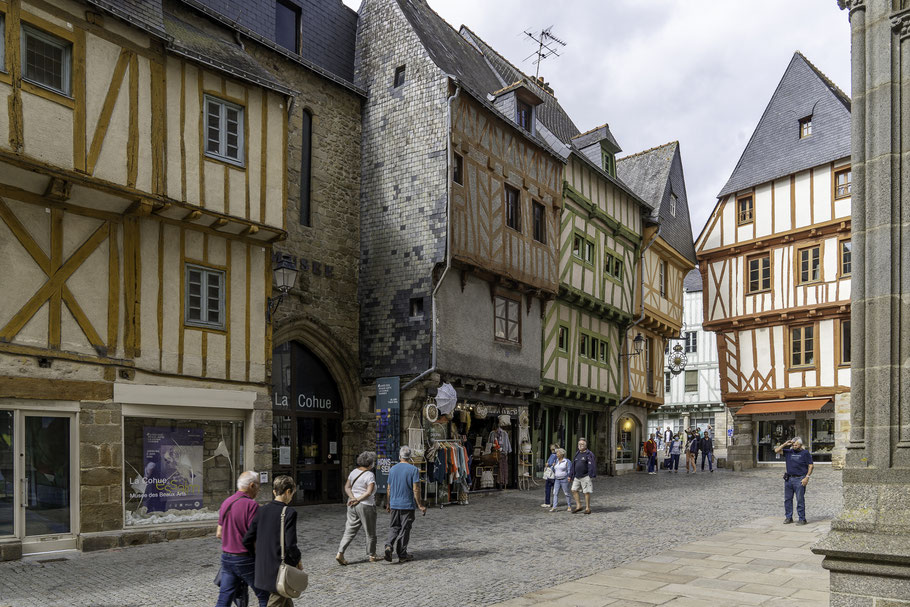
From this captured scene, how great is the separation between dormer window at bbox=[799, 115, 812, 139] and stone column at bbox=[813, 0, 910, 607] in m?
22.8

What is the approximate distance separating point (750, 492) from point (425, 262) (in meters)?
9.11

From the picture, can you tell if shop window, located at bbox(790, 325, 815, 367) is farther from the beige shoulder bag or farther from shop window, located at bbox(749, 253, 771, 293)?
Result: the beige shoulder bag

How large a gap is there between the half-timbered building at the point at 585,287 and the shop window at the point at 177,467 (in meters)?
9.39

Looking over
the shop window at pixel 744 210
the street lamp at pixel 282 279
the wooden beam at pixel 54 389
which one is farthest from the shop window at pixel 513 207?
the shop window at pixel 744 210

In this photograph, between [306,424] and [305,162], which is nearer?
[306,424]

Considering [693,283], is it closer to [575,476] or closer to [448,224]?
[448,224]

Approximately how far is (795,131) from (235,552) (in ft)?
84.9

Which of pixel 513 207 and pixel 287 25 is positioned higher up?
pixel 287 25

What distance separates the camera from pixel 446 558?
31.9 feet

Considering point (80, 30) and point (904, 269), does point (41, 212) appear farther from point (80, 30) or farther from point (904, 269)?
point (904, 269)

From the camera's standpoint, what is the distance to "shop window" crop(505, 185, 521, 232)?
18344mm

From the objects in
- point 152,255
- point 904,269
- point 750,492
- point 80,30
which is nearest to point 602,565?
point 904,269

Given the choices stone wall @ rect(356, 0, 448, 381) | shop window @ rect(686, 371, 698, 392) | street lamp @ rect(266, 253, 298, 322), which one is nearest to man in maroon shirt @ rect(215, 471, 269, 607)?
street lamp @ rect(266, 253, 298, 322)

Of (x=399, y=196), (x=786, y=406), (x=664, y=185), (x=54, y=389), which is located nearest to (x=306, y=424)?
(x=399, y=196)
